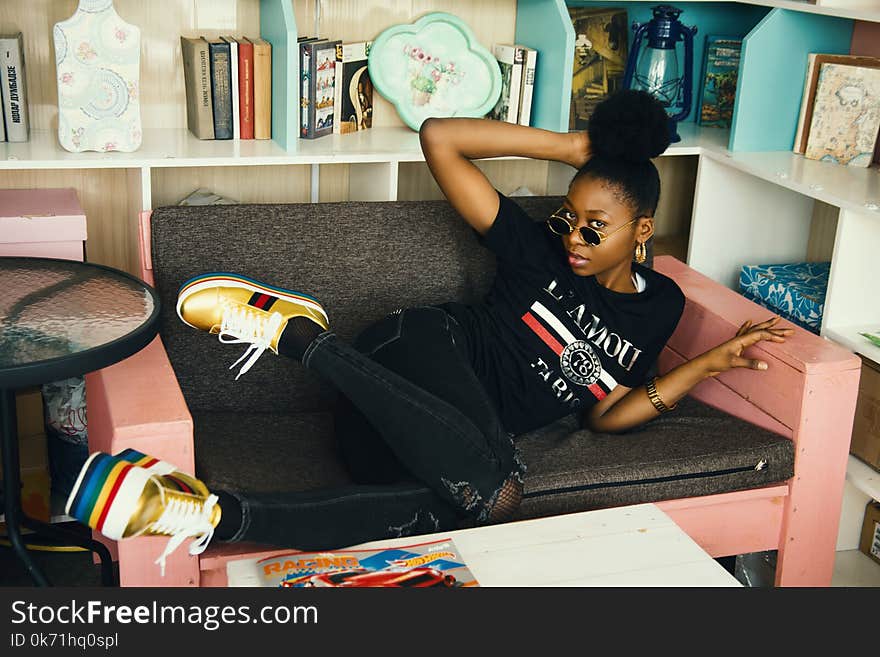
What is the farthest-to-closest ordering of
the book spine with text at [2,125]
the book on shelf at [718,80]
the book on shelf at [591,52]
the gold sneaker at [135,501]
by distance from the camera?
the book on shelf at [718,80] < the book on shelf at [591,52] < the book spine with text at [2,125] < the gold sneaker at [135,501]

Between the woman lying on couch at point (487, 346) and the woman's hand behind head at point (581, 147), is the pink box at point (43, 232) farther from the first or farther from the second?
the woman's hand behind head at point (581, 147)

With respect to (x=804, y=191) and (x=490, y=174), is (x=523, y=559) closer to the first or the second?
(x=804, y=191)

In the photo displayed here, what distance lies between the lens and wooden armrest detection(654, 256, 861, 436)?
1929mm

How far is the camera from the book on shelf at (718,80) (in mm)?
2787

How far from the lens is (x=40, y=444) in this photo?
248 cm

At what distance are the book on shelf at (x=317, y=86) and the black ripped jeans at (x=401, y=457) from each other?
73 cm

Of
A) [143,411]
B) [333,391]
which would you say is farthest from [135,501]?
[333,391]

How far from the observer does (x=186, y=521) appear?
1.42 m

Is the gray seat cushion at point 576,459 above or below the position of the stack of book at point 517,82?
below

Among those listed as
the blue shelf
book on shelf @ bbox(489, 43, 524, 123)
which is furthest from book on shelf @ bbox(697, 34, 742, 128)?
book on shelf @ bbox(489, 43, 524, 123)

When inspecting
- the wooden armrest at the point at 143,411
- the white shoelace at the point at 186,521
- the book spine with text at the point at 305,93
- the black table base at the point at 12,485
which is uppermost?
the book spine with text at the point at 305,93

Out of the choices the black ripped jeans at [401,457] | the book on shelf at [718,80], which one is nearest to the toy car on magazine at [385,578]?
the black ripped jeans at [401,457]

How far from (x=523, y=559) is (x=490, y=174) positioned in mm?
1460

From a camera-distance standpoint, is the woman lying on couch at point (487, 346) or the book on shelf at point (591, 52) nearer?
the woman lying on couch at point (487, 346)
